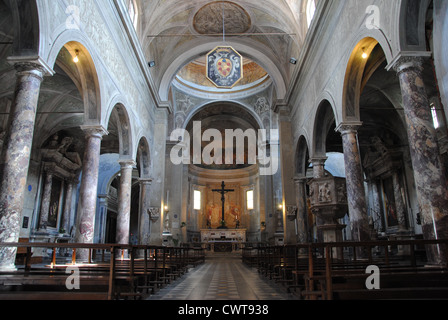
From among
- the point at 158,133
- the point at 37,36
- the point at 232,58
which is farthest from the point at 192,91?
the point at 37,36

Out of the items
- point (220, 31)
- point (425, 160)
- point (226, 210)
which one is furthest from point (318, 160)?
A: point (226, 210)

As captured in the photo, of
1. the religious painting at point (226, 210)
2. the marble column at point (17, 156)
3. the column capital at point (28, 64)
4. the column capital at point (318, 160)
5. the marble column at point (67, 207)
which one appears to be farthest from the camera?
the religious painting at point (226, 210)

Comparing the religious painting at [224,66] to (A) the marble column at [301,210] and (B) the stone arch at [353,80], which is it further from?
(B) the stone arch at [353,80]

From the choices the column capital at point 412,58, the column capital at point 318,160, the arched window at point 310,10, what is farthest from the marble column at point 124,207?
the column capital at point 412,58

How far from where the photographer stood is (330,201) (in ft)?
31.9

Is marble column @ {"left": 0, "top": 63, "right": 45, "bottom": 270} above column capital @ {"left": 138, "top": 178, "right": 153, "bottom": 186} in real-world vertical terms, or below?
below

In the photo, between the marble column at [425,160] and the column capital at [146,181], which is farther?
the column capital at [146,181]

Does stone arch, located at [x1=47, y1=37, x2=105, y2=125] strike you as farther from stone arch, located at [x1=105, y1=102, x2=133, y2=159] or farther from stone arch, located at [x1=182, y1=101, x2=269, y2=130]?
stone arch, located at [x1=182, y1=101, x2=269, y2=130]

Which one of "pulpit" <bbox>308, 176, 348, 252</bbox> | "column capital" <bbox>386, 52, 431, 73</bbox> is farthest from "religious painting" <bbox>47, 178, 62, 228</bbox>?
"column capital" <bbox>386, 52, 431, 73</bbox>

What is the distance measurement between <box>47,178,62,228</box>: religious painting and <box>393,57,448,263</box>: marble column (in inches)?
661

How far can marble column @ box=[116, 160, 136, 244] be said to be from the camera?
12.2 metres

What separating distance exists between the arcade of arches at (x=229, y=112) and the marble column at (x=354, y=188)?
→ 0.13ft

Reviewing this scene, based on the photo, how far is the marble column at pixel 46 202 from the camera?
52.9 feet
